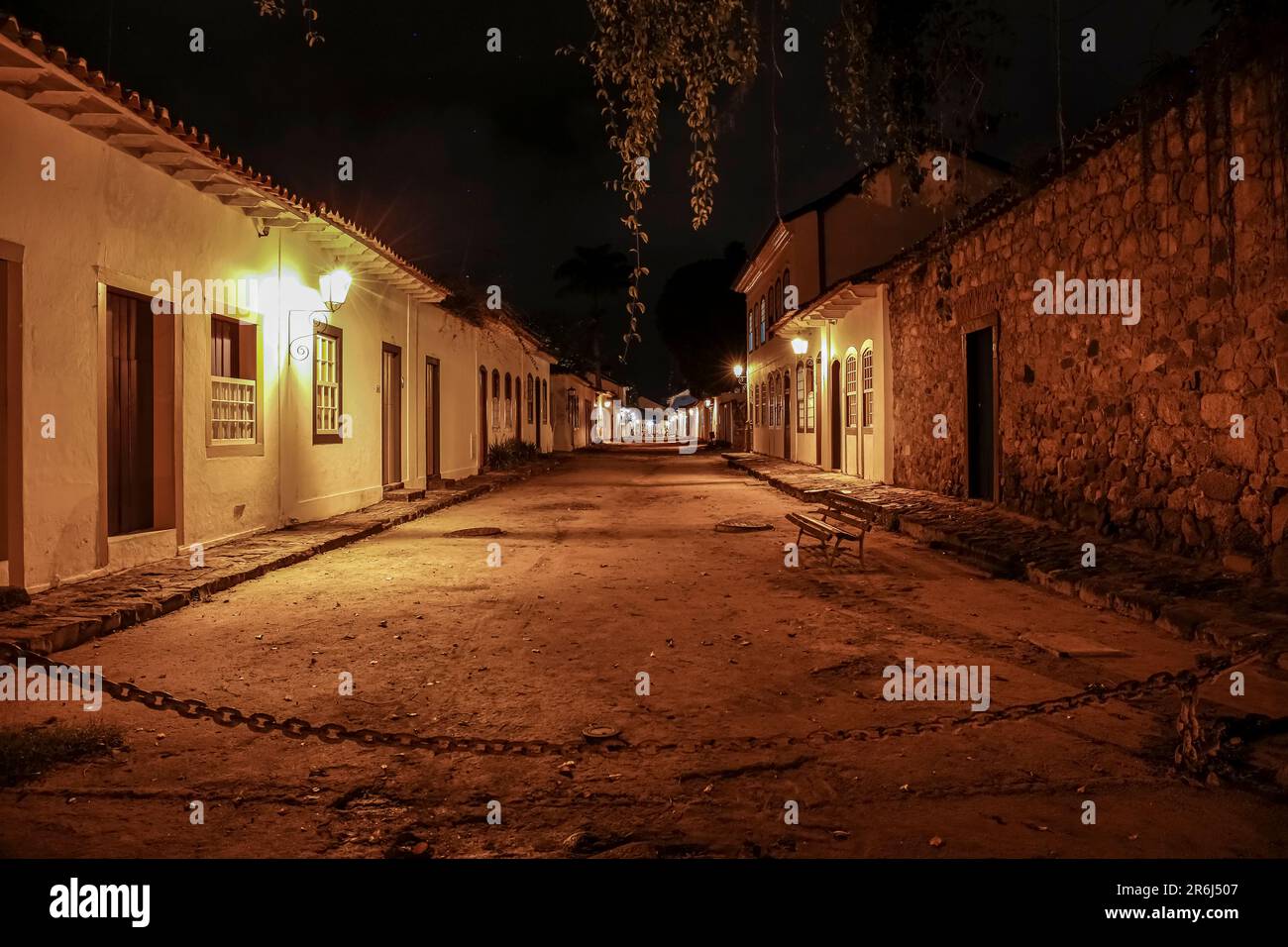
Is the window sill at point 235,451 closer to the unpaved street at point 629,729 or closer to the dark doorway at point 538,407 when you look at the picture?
the unpaved street at point 629,729

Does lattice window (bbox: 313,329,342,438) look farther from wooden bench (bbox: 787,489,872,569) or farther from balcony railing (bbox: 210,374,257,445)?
wooden bench (bbox: 787,489,872,569)

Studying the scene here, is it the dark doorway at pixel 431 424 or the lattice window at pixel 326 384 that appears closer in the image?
the lattice window at pixel 326 384

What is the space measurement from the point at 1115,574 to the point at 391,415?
496 inches

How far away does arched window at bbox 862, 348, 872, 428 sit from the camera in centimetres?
1904

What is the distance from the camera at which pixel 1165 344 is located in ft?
27.1

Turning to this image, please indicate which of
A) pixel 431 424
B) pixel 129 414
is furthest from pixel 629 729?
pixel 431 424

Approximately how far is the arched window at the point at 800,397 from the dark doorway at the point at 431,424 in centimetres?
1142

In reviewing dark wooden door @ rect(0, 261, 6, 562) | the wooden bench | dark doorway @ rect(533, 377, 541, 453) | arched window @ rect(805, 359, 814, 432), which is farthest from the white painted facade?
dark doorway @ rect(533, 377, 541, 453)

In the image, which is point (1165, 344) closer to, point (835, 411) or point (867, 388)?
point (867, 388)

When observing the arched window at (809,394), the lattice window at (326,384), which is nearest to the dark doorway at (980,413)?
the lattice window at (326,384)

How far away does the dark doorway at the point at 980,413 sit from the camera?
13.0 m

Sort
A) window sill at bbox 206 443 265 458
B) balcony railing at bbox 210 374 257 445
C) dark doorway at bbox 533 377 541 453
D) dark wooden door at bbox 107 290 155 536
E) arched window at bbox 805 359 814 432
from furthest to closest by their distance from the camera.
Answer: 1. dark doorway at bbox 533 377 541 453
2. arched window at bbox 805 359 814 432
3. balcony railing at bbox 210 374 257 445
4. window sill at bbox 206 443 265 458
5. dark wooden door at bbox 107 290 155 536

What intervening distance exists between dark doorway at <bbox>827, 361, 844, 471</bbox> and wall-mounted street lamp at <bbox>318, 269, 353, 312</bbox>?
42.2 ft

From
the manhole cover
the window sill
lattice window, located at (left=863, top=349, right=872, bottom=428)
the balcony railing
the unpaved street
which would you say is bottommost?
the unpaved street
